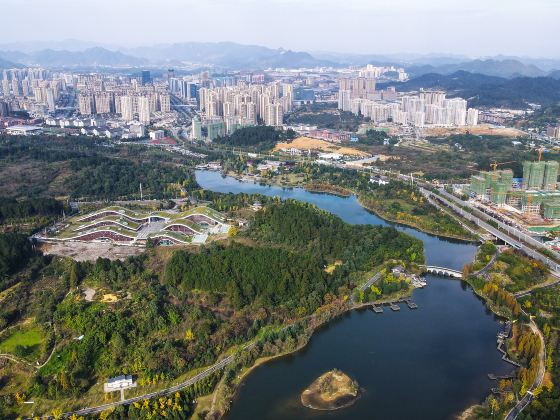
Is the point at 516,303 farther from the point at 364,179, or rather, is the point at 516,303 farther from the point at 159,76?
the point at 159,76

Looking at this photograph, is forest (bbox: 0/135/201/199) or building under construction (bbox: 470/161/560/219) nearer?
building under construction (bbox: 470/161/560/219)

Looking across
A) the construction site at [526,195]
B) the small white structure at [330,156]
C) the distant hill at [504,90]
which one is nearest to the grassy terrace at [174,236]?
the construction site at [526,195]

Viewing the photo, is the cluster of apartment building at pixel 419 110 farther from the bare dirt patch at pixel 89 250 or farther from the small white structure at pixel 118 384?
the small white structure at pixel 118 384

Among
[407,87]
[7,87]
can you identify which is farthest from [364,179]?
[7,87]

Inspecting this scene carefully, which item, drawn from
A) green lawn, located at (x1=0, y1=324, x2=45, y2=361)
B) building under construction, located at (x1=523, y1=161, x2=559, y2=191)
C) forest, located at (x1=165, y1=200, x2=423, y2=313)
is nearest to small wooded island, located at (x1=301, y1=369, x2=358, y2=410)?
forest, located at (x1=165, y1=200, x2=423, y2=313)

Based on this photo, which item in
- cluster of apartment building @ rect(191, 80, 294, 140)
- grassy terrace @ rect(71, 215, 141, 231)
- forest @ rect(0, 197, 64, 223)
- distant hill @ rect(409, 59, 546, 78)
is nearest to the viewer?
grassy terrace @ rect(71, 215, 141, 231)

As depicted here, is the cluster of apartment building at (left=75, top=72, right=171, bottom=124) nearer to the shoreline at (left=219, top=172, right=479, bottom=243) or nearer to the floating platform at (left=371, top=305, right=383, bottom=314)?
the shoreline at (left=219, top=172, right=479, bottom=243)
